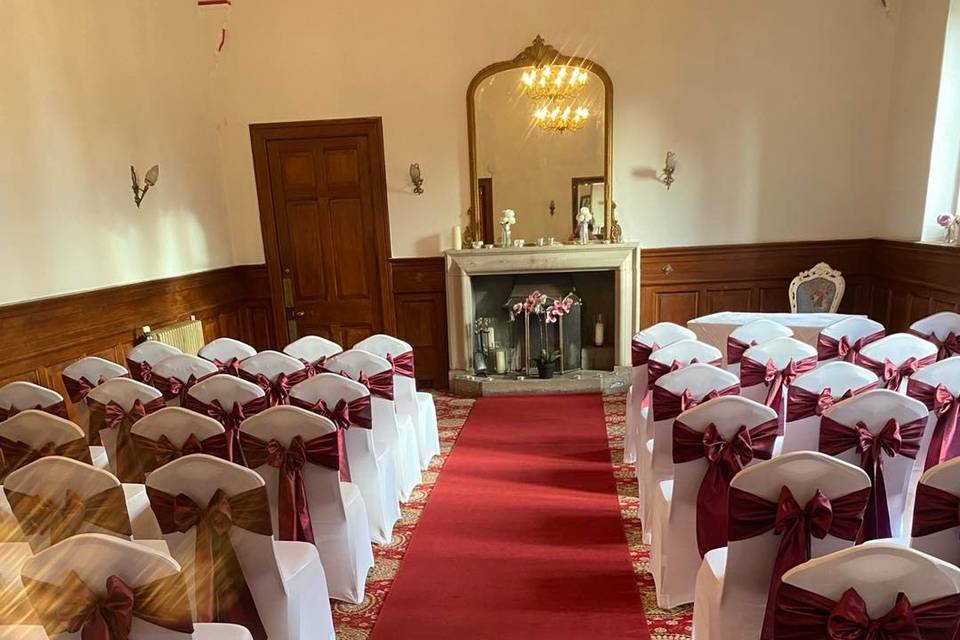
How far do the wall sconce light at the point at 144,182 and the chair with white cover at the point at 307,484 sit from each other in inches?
140

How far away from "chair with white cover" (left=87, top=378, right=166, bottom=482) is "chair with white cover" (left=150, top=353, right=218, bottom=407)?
1.21 feet

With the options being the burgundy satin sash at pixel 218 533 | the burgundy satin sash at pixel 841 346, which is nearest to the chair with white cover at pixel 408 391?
the burgundy satin sash at pixel 218 533

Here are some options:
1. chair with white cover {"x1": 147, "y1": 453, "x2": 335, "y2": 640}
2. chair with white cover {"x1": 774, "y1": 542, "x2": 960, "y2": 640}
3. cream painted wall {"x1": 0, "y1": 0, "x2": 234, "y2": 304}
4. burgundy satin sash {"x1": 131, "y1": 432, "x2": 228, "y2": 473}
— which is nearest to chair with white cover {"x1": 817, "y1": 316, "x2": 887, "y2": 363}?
chair with white cover {"x1": 774, "y1": 542, "x2": 960, "y2": 640}

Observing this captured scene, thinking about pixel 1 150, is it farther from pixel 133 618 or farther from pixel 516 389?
pixel 516 389

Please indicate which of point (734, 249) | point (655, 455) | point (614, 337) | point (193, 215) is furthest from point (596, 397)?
point (193, 215)

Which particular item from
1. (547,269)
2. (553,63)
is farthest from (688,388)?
(553,63)

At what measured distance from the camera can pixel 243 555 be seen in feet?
6.47

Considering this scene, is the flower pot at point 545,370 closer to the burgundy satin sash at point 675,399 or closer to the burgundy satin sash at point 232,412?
the burgundy satin sash at point 675,399

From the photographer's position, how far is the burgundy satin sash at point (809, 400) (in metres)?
2.48

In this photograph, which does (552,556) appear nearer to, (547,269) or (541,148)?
(547,269)

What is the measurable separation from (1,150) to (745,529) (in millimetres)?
4642

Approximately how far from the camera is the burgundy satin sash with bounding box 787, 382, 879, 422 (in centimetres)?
248

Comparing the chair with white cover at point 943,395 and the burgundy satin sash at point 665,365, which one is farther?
the burgundy satin sash at point 665,365

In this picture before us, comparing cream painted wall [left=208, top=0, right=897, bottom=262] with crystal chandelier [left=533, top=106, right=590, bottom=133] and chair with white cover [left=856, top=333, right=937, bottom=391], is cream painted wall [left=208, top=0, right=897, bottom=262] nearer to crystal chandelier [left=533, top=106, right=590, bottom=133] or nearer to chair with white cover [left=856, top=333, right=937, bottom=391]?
crystal chandelier [left=533, top=106, right=590, bottom=133]
